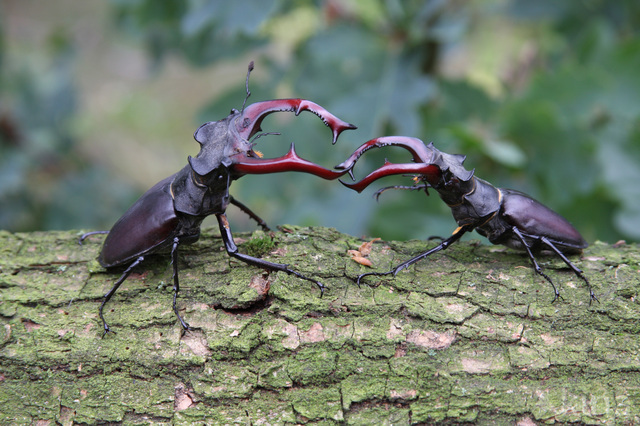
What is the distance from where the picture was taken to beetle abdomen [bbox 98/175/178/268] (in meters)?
2.26

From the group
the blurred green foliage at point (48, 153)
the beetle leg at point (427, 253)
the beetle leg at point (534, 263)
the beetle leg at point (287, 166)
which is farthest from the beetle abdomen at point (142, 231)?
the blurred green foliage at point (48, 153)

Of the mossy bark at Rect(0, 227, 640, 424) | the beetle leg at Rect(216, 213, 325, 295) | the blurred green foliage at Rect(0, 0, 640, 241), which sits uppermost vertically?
the blurred green foliage at Rect(0, 0, 640, 241)

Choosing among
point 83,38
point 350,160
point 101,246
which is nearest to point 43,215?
point 101,246

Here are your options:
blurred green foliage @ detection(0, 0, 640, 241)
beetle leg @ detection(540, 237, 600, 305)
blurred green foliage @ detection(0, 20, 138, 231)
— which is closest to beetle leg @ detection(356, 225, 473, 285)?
beetle leg @ detection(540, 237, 600, 305)

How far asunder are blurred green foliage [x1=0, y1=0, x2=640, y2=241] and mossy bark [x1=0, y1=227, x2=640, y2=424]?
3.15 ft

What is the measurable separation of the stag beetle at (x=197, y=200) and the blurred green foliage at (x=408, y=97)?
0.82 m

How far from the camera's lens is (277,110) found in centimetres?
213

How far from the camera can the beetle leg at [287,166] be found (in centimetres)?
190

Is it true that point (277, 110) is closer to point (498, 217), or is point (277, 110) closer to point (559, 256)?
point (498, 217)

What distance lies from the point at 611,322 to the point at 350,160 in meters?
1.16

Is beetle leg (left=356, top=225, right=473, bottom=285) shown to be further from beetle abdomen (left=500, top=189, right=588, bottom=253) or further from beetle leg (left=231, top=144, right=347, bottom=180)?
beetle leg (left=231, top=144, right=347, bottom=180)

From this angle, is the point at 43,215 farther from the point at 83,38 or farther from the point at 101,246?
the point at 83,38

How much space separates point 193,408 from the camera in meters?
1.82

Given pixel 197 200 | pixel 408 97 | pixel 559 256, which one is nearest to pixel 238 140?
pixel 197 200
